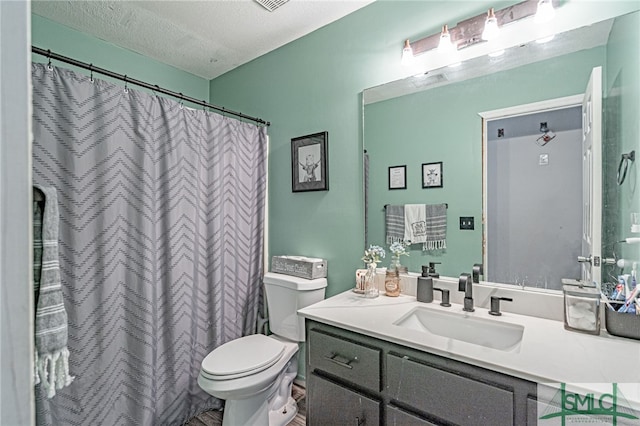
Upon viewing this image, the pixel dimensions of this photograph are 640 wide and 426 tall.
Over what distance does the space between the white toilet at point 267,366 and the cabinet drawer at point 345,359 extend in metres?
0.33

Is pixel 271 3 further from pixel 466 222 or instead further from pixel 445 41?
pixel 466 222

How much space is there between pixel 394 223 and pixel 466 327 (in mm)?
647

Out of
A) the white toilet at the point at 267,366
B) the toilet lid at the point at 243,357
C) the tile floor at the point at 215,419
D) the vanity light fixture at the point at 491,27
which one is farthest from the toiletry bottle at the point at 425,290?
the vanity light fixture at the point at 491,27

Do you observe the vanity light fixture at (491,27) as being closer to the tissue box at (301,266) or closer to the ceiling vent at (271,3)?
the ceiling vent at (271,3)

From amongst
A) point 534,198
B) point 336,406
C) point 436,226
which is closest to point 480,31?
point 534,198

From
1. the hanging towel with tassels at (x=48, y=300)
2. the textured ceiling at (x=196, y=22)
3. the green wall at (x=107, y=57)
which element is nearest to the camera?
the hanging towel with tassels at (x=48, y=300)

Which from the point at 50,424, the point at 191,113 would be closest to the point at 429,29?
the point at 191,113

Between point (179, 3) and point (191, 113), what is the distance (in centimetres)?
63

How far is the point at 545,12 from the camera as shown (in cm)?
132

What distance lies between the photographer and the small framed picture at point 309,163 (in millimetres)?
2078

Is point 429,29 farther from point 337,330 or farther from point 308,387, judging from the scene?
point 308,387

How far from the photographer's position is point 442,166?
163 centimetres

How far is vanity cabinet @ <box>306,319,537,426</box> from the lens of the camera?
3.21 ft

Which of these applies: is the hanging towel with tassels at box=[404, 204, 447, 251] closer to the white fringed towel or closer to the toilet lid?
the white fringed towel
